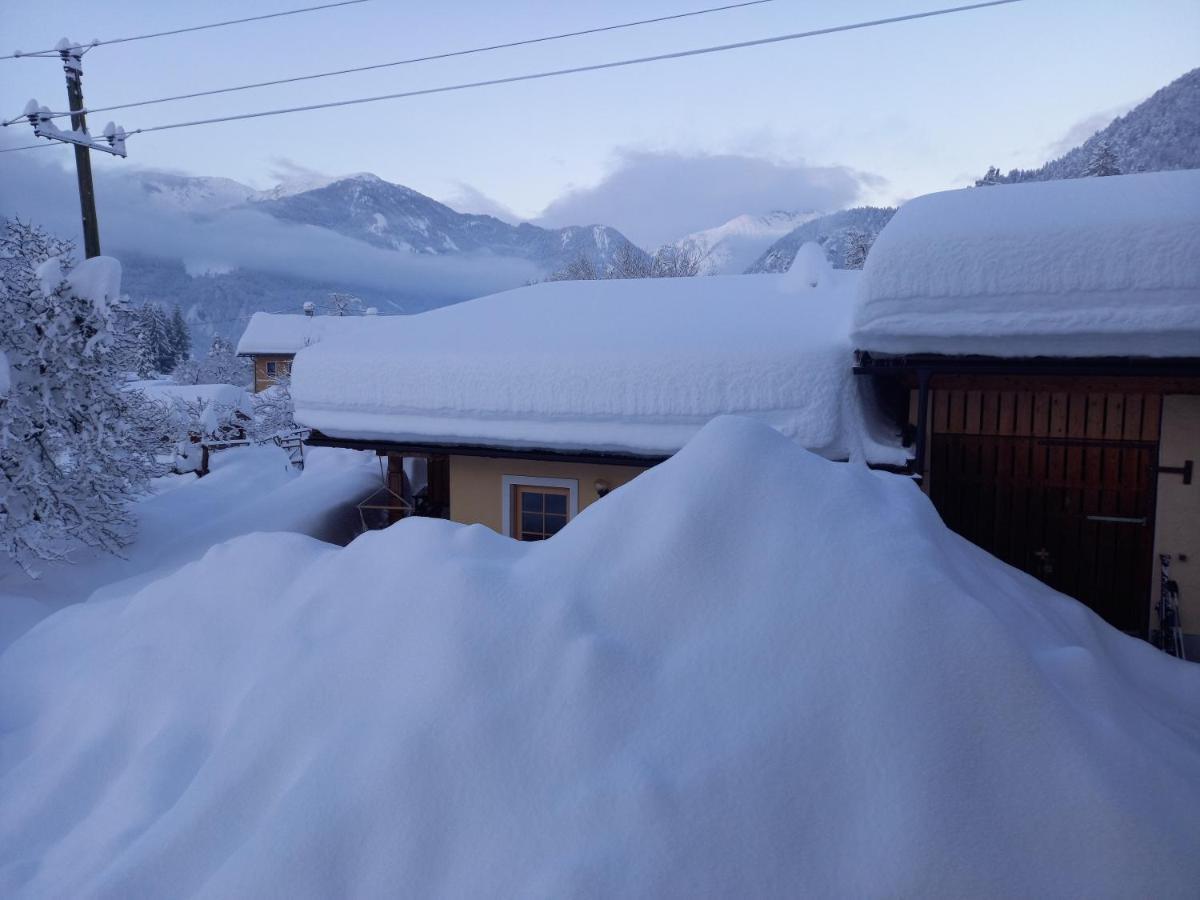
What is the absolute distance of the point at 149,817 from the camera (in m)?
3.24

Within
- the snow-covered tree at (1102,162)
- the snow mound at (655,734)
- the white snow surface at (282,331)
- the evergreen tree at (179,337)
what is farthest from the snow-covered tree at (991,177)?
the evergreen tree at (179,337)

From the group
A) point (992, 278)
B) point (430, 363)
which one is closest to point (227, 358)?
point (430, 363)

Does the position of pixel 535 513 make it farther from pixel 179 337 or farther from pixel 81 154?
pixel 179 337

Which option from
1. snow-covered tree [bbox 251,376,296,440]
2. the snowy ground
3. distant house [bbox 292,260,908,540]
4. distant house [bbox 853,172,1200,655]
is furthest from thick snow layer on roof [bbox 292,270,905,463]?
snow-covered tree [bbox 251,376,296,440]

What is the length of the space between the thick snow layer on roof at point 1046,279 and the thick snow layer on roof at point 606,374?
0.83 meters

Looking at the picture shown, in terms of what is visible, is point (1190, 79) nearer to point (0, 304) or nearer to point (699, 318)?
point (699, 318)

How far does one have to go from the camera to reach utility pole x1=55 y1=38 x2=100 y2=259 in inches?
465

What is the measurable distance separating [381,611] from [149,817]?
127 cm

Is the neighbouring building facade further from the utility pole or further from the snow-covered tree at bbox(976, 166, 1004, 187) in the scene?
the snow-covered tree at bbox(976, 166, 1004, 187)

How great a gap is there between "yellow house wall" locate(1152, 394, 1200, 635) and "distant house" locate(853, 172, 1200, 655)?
11mm

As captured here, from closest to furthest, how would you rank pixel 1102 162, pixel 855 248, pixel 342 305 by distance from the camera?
pixel 1102 162 → pixel 855 248 → pixel 342 305

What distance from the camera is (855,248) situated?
35.0m

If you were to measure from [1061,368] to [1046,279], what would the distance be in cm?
71

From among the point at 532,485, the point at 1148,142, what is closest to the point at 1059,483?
the point at 532,485
